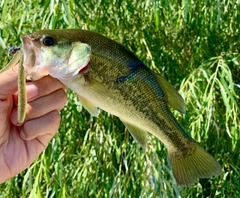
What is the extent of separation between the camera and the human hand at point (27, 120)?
1008 millimetres

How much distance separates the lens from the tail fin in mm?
1183

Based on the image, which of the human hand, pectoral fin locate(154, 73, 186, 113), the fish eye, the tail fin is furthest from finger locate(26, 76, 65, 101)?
the tail fin

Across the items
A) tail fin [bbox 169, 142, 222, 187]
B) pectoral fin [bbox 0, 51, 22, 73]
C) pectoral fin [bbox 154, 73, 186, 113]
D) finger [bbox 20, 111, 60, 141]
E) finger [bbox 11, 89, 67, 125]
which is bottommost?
tail fin [bbox 169, 142, 222, 187]

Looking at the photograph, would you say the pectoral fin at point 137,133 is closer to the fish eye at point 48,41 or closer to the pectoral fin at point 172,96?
the pectoral fin at point 172,96

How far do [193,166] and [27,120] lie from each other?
44 cm

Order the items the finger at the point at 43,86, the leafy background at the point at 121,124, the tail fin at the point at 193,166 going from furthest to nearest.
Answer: the leafy background at the point at 121,124 → the tail fin at the point at 193,166 → the finger at the point at 43,86

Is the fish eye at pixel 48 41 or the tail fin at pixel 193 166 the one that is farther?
the tail fin at pixel 193 166

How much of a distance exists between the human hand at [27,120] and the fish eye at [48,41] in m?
0.11

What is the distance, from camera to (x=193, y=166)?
3.93 feet

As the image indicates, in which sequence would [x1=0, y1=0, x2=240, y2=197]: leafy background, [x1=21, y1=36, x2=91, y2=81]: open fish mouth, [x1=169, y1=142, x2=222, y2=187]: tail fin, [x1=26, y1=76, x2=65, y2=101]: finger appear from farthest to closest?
1. [x1=0, y1=0, x2=240, y2=197]: leafy background
2. [x1=169, y1=142, x2=222, y2=187]: tail fin
3. [x1=26, y1=76, x2=65, y2=101]: finger
4. [x1=21, y1=36, x2=91, y2=81]: open fish mouth

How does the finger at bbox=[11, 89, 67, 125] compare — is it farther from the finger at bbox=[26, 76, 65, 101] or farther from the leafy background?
the leafy background

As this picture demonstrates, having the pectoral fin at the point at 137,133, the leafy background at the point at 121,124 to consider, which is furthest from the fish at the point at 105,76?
the leafy background at the point at 121,124

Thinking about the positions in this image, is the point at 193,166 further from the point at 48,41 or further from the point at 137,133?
the point at 48,41

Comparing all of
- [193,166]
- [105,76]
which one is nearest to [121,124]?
[193,166]
